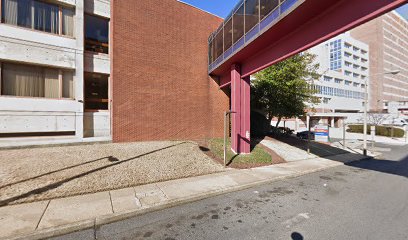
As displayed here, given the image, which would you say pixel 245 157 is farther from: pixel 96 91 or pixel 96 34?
pixel 96 34

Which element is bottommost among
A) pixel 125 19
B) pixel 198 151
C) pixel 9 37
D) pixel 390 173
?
pixel 390 173

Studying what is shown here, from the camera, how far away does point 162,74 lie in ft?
46.8

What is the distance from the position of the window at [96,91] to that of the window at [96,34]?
184cm

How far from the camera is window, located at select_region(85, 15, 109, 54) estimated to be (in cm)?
1258

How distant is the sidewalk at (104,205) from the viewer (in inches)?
173

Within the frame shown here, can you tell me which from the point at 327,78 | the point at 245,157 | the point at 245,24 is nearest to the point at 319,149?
the point at 245,157

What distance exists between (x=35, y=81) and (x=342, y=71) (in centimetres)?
7724

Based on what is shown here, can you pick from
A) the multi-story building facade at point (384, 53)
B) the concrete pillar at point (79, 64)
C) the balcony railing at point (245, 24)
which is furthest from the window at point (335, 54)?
the concrete pillar at point (79, 64)

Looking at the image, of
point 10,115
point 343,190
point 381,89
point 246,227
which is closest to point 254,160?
point 343,190

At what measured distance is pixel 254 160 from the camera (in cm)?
1109

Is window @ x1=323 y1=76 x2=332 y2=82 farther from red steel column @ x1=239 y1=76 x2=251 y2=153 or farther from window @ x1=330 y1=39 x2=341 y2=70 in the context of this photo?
red steel column @ x1=239 y1=76 x2=251 y2=153

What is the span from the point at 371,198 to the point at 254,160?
540cm

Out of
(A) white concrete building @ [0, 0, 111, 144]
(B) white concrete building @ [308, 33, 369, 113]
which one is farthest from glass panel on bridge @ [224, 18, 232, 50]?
(B) white concrete building @ [308, 33, 369, 113]

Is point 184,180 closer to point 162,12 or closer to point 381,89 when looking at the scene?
point 162,12
